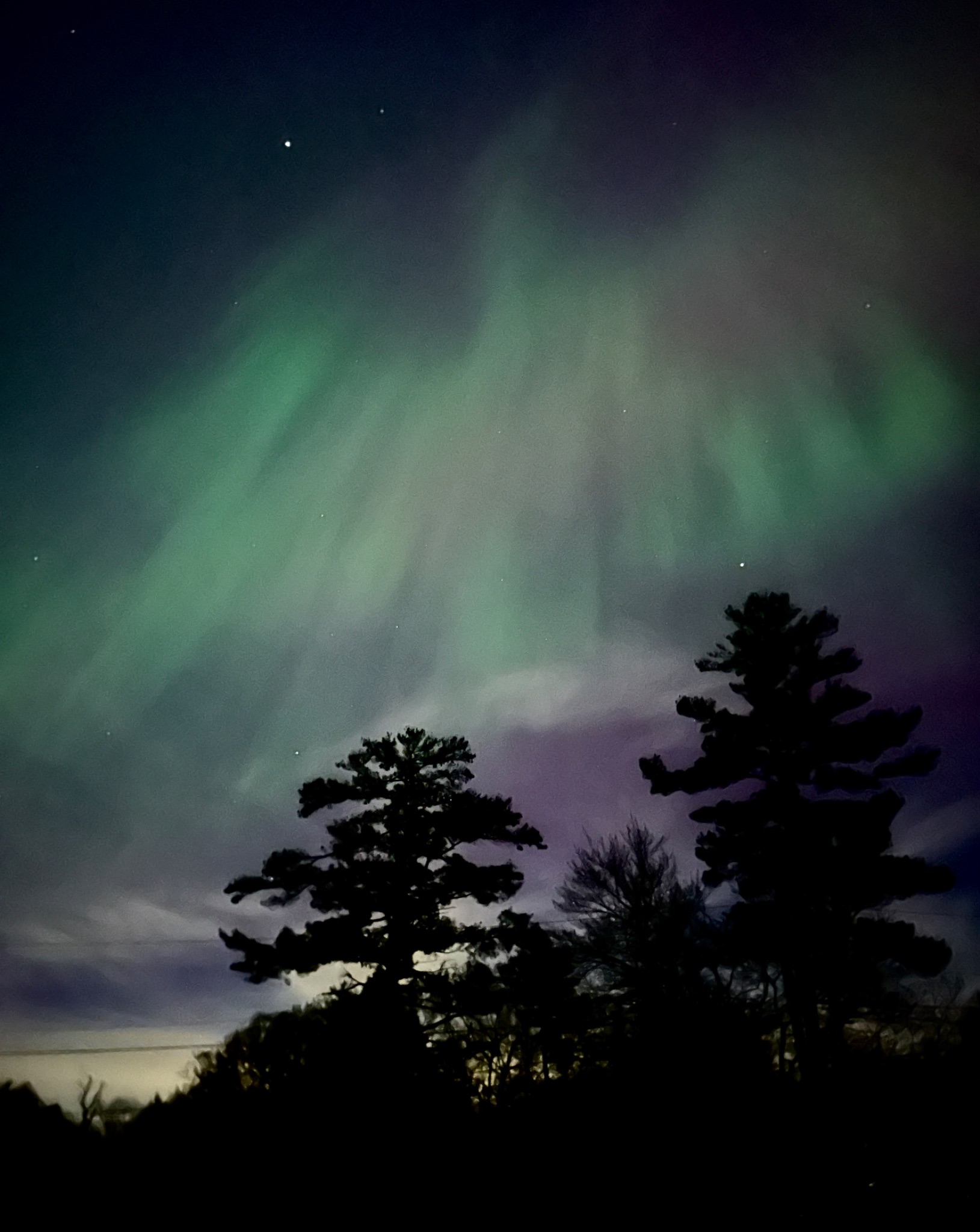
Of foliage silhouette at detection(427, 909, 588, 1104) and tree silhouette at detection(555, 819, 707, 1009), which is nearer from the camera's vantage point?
foliage silhouette at detection(427, 909, 588, 1104)

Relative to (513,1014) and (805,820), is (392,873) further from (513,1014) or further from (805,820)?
(805,820)

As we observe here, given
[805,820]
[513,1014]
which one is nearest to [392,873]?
[513,1014]

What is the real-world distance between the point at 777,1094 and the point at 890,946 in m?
13.6

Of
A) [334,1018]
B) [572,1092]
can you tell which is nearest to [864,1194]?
[572,1092]

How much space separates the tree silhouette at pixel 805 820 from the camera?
50.9 feet

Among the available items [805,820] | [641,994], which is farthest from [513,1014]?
[805,820]

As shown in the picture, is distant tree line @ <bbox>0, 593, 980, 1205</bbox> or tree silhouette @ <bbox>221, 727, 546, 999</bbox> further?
tree silhouette @ <bbox>221, 727, 546, 999</bbox>

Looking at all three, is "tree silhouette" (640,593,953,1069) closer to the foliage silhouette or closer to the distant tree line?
the distant tree line

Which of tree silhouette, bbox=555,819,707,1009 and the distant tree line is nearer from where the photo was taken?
the distant tree line

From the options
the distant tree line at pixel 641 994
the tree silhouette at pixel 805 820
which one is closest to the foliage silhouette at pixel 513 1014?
the distant tree line at pixel 641 994

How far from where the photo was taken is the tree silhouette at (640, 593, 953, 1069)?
15508mm

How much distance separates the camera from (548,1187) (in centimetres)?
489

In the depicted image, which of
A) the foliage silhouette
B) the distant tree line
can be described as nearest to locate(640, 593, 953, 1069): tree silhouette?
the distant tree line

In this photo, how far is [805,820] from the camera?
16.4 metres
